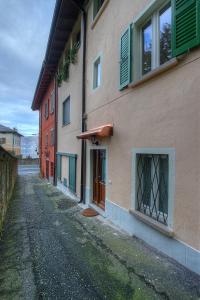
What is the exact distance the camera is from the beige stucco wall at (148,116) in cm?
402

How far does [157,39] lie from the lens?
525 cm

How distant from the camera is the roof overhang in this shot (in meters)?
10.0

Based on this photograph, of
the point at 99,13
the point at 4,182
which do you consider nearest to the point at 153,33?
the point at 99,13

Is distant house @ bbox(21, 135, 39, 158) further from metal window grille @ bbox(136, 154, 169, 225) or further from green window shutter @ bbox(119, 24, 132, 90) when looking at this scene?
metal window grille @ bbox(136, 154, 169, 225)

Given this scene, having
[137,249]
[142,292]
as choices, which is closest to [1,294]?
[142,292]

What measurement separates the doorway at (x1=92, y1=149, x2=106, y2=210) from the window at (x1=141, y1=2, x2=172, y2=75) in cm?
365

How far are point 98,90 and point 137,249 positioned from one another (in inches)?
209

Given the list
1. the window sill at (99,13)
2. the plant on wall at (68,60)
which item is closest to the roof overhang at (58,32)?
the plant on wall at (68,60)

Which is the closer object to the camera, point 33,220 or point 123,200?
point 123,200

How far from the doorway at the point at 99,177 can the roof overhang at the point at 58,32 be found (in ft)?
19.3

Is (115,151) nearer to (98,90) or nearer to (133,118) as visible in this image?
(133,118)

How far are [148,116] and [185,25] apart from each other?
1.82 m

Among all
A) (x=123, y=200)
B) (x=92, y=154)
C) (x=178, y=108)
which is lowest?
(x=123, y=200)

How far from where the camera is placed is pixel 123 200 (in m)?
6.50
